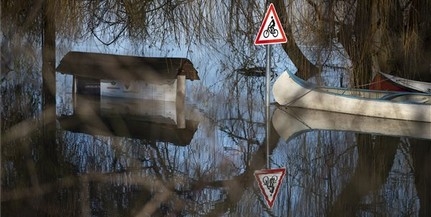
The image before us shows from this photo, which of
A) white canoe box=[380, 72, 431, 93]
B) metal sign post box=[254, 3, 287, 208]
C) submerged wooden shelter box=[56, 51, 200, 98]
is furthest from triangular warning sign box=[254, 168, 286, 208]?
white canoe box=[380, 72, 431, 93]

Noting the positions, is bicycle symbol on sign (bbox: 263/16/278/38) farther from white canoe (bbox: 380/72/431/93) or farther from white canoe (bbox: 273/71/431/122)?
white canoe (bbox: 380/72/431/93)

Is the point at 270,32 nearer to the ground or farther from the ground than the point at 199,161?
farther from the ground

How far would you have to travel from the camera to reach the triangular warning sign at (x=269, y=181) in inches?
263

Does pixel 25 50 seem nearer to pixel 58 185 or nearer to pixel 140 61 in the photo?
pixel 140 61

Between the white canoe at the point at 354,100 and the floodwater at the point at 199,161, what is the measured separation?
231mm

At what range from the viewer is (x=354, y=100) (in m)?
12.0

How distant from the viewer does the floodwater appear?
6434mm

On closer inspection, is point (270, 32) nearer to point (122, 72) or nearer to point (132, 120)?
point (132, 120)

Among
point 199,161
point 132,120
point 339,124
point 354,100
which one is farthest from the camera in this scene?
point 354,100

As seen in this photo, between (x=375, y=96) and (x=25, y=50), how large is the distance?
6.87 m

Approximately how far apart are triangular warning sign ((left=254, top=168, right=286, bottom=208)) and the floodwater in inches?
2.6

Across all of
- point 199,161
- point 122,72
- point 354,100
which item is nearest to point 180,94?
point 122,72

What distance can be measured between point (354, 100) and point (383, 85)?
166cm

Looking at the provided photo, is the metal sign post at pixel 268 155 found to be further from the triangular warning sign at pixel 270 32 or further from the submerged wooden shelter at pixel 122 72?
the submerged wooden shelter at pixel 122 72
